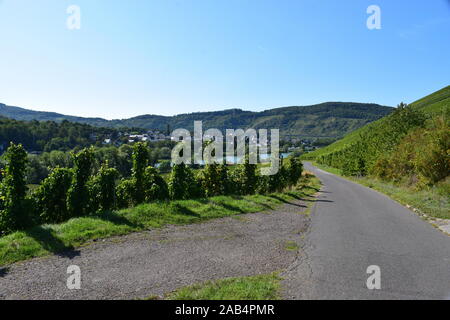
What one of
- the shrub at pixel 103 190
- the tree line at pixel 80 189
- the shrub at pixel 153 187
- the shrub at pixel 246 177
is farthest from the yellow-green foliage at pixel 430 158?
the shrub at pixel 103 190

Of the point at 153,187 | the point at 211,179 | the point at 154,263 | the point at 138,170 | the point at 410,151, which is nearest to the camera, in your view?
the point at 154,263

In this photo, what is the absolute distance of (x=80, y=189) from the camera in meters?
10.6

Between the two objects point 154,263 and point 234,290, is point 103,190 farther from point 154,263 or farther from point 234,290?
point 234,290

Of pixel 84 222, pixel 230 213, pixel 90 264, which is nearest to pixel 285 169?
pixel 230 213

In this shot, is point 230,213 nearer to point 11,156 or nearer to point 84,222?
point 84,222

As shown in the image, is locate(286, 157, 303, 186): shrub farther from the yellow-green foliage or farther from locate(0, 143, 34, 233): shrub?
locate(0, 143, 34, 233): shrub

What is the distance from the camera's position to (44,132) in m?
113

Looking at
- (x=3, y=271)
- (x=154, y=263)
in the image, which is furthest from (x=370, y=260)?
(x=3, y=271)

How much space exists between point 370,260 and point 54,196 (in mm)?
10783

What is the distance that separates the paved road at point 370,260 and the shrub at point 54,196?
865 cm

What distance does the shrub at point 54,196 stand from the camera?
33.0 ft

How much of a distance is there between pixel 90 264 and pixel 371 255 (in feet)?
25.2

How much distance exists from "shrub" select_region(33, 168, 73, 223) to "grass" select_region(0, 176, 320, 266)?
48.3 inches

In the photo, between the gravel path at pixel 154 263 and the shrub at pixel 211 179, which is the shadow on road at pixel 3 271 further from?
the shrub at pixel 211 179
